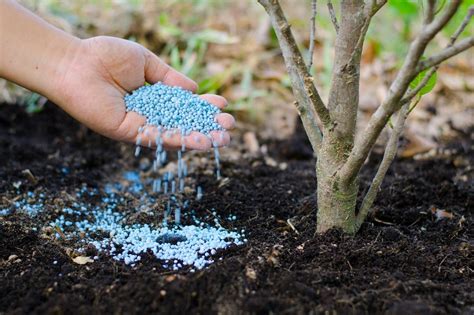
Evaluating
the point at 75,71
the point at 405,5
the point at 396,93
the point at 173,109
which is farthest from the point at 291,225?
the point at 405,5

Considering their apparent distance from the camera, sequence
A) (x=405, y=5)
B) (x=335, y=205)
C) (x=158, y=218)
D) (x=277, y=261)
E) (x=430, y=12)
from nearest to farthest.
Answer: (x=430, y=12), (x=277, y=261), (x=335, y=205), (x=158, y=218), (x=405, y=5)

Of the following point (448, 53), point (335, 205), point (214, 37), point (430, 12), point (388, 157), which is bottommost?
point (335, 205)

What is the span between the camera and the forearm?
7.26ft

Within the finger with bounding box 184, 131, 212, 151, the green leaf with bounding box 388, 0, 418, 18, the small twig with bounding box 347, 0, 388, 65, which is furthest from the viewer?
the green leaf with bounding box 388, 0, 418, 18

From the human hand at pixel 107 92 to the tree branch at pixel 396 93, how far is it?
1.79ft

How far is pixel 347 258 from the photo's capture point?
186 cm

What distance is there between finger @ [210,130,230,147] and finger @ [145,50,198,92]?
372 millimetres

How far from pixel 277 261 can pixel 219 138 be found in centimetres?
61

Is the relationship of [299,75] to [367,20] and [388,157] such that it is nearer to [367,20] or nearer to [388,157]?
[367,20]

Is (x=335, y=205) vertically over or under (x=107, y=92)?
under


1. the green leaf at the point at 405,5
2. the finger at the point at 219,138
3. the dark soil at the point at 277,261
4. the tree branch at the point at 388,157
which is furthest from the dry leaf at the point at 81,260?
the green leaf at the point at 405,5

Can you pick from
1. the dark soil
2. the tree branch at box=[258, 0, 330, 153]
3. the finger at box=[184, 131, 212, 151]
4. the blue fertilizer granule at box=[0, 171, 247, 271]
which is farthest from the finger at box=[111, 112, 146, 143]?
the tree branch at box=[258, 0, 330, 153]

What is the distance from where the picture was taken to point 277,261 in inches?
71.1

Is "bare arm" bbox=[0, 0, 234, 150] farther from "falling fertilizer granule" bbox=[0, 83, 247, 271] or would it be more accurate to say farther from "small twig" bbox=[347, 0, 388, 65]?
"small twig" bbox=[347, 0, 388, 65]
